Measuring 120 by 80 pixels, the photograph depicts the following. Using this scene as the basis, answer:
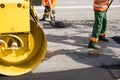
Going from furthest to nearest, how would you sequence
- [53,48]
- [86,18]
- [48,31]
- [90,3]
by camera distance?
[90,3] < [86,18] < [48,31] < [53,48]

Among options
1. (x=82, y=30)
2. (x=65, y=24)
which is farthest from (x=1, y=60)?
(x=65, y=24)

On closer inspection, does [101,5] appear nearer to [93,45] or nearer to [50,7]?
[93,45]

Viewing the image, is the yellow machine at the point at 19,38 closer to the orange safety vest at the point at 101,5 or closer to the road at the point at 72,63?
the road at the point at 72,63

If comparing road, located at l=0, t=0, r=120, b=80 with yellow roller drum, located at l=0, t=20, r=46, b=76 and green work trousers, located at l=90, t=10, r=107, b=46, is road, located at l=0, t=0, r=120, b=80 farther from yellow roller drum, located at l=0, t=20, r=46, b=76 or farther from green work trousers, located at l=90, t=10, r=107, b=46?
green work trousers, located at l=90, t=10, r=107, b=46

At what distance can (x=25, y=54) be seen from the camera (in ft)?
21.8

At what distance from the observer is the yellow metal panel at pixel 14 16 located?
607cm

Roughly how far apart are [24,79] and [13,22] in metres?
1.04

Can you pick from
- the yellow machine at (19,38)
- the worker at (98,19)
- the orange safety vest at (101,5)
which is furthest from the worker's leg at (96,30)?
the yellow machine at (19,38)

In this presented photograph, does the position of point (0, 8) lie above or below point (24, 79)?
above

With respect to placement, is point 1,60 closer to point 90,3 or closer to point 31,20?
point 31,20

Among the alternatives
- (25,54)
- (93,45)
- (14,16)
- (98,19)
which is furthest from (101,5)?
(14,16)

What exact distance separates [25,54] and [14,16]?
0.81 metres

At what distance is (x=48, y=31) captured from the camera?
10203 millimetres

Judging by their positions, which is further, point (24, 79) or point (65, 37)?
point (65, 37)
